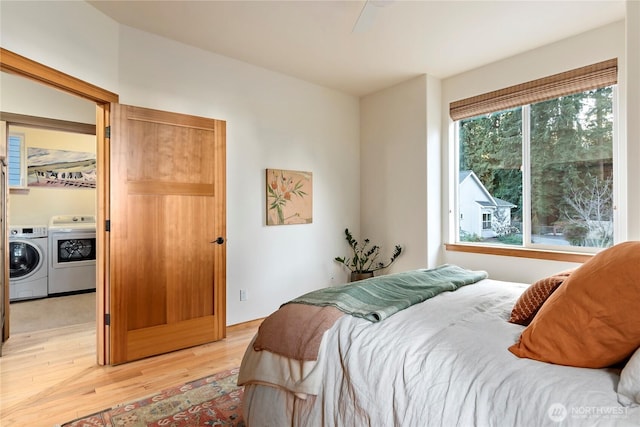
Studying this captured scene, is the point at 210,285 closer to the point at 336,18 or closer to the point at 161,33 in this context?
the point at 161,33

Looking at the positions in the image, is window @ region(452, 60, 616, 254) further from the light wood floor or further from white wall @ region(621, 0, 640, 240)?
the light wood floor

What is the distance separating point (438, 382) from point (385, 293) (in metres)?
0.74

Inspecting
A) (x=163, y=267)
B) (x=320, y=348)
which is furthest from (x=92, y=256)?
(x=320, y=348)

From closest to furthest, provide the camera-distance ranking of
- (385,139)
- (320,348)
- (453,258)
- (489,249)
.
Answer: (320,348) → (489,249) → (453,258) → (385,139)

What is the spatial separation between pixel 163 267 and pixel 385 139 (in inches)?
112

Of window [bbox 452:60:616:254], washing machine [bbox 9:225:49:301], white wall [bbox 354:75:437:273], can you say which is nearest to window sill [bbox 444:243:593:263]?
window [bbox 452:60:616:254]

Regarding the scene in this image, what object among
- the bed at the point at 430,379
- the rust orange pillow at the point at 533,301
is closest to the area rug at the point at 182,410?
the bed at the point at 430,379

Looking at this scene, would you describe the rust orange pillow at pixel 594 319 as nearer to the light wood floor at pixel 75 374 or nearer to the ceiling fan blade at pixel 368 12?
the ceiling fan blade at pixel 368 12

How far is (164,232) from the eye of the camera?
291cm

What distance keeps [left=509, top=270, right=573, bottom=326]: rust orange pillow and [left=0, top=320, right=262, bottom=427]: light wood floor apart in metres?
2.07

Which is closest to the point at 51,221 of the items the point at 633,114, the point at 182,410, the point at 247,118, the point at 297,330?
the point at 247,118

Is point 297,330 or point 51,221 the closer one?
point 297,330

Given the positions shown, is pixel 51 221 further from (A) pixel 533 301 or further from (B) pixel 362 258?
(A) pixel 533 301

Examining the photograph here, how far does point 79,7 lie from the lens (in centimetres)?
246
